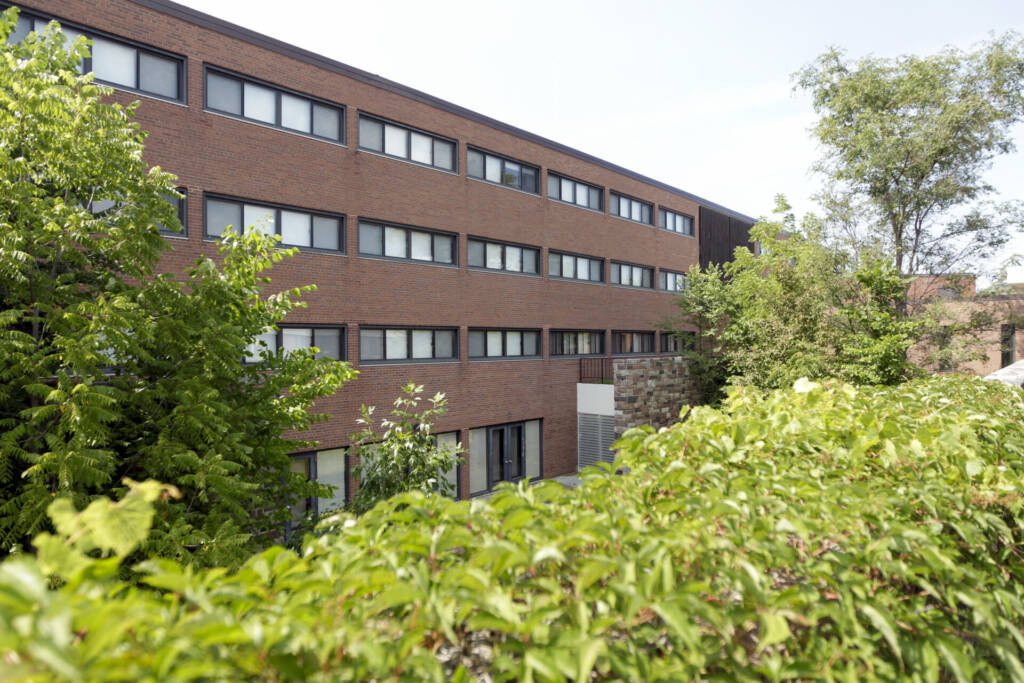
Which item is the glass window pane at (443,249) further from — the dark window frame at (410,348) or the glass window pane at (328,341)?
the glass window pane at (328,341)

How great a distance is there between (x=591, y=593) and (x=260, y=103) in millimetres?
17790

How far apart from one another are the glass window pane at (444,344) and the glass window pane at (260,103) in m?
8.31

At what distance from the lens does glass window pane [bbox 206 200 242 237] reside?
15.1 meters

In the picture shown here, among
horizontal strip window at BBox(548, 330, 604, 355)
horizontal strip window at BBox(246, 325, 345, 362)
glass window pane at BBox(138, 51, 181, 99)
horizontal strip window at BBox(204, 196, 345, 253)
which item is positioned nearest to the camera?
glass window pane at BBox(138, 51, 181, 99)

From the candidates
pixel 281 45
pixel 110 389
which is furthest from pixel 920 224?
pixel 110 389

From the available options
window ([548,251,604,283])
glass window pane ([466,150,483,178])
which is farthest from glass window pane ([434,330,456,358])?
window ([548,251,604,283])

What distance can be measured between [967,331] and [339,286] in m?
23.6

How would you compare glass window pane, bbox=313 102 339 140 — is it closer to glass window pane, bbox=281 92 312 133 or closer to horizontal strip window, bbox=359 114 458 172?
glass window pane, bbox=281 92 312 133

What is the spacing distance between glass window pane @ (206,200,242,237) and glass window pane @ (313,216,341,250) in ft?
7.07

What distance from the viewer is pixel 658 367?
24.4 metres

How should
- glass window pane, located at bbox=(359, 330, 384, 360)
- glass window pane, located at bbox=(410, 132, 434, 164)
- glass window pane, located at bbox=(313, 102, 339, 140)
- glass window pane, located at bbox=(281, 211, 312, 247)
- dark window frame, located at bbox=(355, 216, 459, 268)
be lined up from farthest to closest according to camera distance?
1. glass window pane, located at bbox=(410, 132, 434, 164)
2. dark window frame, located at bbox=(355, 216, 459, 268)
3. glass window pane, located at bbox=(359, 330, 384, 360)
4. glass window pane, located at bbox=(313, 102, 339, 140)
5. glass window pane, located at bbox=(281, 211, 312, 247)

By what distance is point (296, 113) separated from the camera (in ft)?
55.8

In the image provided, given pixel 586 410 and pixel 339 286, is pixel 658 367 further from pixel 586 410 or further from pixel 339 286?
pixel 339 286

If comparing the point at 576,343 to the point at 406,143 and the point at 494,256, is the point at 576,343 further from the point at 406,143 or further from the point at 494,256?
the point at 406,143
